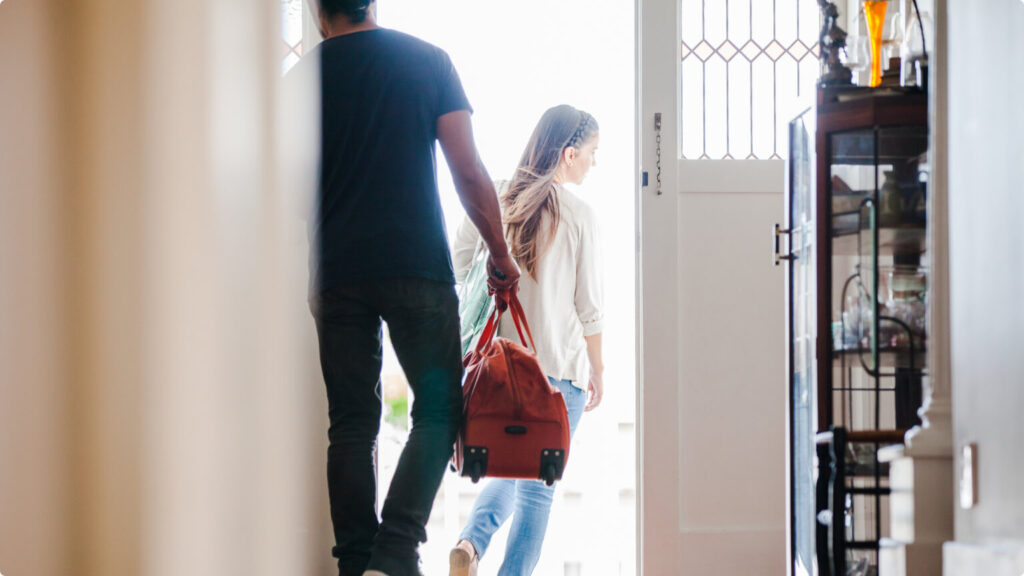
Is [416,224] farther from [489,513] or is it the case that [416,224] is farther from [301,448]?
[489,513]

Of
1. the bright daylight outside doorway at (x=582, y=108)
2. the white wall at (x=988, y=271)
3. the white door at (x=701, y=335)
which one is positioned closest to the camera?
the white wall at (x=988, y=271)

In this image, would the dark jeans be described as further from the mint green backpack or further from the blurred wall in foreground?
the blurred wall in foreground

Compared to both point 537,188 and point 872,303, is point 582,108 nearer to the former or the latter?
point 537,188

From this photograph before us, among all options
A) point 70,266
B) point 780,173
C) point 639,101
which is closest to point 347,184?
point 70,266

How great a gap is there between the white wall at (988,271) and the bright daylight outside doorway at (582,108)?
1684 millimetres

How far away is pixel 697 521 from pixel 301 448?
1377 mm

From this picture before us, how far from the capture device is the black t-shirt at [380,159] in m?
1.60

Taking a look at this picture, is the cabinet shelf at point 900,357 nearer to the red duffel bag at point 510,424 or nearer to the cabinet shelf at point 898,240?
the cabinet shelf at point 898,240

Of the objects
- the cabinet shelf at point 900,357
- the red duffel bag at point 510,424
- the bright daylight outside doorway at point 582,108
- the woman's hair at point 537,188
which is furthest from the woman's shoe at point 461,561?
the cabinet shelf at point 900,357

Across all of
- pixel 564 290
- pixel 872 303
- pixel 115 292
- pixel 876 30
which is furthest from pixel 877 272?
pixel 115 292

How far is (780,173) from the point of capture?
8.92 ft

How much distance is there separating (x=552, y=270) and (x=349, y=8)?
36.4 inches

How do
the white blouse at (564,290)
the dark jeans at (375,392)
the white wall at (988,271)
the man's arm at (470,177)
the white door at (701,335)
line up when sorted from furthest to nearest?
1. the white door at (701,335)
2. the white blouse at (564,290)
3. the man's arm at (470,177)
4. the dark jeans at (375,392)
5. the white wall at (988,271)

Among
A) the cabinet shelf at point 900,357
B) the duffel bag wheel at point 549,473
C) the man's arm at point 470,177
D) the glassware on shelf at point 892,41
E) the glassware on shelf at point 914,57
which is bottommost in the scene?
the duffel bag wheel at point 549,473
